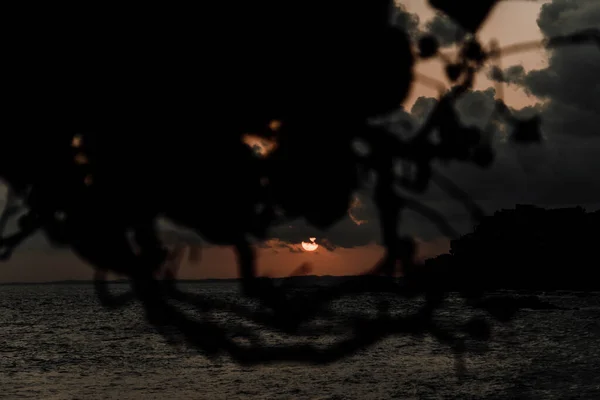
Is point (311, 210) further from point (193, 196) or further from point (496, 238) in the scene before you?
point (496, 238)

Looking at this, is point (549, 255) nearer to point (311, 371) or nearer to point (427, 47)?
point (311, 371)

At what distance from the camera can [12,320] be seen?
109500mm

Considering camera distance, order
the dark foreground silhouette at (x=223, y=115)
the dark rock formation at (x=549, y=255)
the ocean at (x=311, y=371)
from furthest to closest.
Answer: the dark rock formation at (x=549, y=255)
the ocean at (x=311, y=371)
the dark foreground silhouette at (x=223, y=115)

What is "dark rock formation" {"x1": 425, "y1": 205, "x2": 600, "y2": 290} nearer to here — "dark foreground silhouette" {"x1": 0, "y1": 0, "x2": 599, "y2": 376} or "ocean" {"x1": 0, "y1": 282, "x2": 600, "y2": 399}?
"ocean" {"x1": 0, "y1": 282, "x2": 600, "y2": 399}

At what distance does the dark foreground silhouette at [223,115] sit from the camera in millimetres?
1909

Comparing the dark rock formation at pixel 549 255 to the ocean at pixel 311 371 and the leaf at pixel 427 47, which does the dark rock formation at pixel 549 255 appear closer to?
the ocean at pixel 311 371

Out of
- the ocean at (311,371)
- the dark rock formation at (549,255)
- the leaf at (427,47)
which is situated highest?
the dark rock formation at (549,255)

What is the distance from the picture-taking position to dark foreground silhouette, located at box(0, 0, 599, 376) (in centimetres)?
191

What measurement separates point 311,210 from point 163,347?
6710 centimetres

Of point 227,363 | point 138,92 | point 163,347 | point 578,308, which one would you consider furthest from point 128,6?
point 578,308

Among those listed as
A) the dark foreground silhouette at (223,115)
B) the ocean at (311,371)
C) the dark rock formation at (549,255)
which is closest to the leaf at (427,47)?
the dark foreground silhouette at (223,115)

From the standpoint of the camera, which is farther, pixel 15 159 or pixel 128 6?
pixel 15 159

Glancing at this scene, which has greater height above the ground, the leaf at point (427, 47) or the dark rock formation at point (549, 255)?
the dark rock formation at point (549, 255)

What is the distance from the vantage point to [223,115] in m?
1.98
